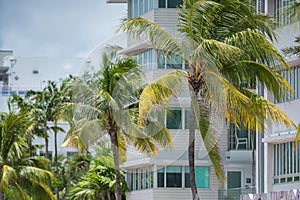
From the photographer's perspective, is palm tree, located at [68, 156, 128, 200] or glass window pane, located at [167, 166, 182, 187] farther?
palm tree, located at [68, 156, 128, 200]

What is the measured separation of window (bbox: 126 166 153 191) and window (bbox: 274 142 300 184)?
12.8 metres

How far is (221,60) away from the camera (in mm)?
33469

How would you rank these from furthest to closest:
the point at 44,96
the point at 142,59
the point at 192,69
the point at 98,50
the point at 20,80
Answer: the point at 20,80
the point at 44,96
the point at 142,59
the point at 98,50
the point at 192,69

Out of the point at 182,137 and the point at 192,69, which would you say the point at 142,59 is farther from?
the point at 192,69

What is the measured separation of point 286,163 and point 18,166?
13408 millimetres

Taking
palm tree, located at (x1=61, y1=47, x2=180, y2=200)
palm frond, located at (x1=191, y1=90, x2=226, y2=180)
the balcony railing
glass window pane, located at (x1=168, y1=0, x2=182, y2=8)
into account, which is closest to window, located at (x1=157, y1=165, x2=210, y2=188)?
the balcony railing

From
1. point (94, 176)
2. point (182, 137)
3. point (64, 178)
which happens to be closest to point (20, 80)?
point (64, 178)

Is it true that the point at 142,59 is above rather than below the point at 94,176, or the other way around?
above

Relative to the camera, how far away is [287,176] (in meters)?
42.3

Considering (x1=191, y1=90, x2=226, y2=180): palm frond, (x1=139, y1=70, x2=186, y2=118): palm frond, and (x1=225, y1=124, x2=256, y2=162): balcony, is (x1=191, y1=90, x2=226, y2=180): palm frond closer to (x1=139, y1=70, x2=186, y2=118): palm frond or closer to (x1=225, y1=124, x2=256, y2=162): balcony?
(x1=139, y1=70, x2=186, y2=118): palm frond

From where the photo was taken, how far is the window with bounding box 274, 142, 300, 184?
41.5 metres

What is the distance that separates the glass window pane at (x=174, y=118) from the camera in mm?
40381

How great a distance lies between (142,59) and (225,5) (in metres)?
19.5

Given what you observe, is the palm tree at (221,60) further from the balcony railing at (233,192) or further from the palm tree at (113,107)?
the balcony railing at (233,192)
